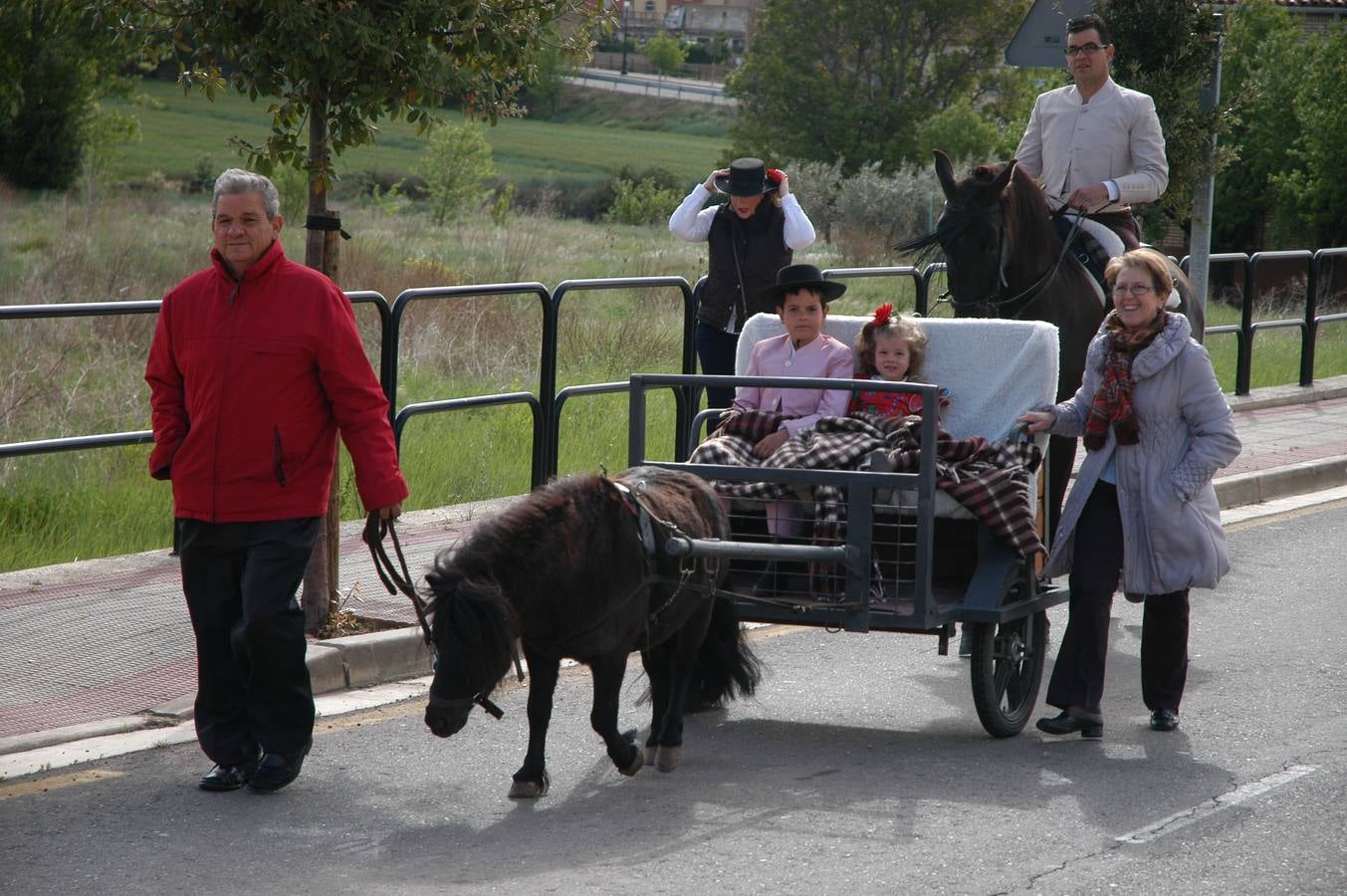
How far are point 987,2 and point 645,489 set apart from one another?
6533 centimetres

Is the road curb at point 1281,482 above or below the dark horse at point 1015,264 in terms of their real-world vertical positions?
below

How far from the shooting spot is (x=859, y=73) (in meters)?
66.4

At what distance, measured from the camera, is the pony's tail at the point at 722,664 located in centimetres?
686

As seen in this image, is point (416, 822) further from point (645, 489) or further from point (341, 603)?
point (341, 603)

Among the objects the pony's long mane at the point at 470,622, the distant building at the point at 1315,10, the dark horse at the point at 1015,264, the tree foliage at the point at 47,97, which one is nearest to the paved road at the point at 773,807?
the pony's long mane at the point at 470,622

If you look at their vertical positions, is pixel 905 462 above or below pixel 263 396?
below

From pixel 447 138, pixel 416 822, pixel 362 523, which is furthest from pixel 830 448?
pixel 447 138

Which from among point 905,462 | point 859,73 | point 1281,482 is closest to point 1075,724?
point 905,462

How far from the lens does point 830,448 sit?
266 inches

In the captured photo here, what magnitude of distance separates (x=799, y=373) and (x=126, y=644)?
10.3ft

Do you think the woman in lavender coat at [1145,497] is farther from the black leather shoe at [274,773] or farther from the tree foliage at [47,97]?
the tree foliage at [47,97]

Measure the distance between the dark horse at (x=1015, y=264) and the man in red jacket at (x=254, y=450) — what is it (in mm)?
3946

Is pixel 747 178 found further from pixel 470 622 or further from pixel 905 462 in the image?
pixel 470 622

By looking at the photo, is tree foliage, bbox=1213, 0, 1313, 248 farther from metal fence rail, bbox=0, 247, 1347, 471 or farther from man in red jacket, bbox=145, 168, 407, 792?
man in red jacket, bbox=145, 168, 407, 792
